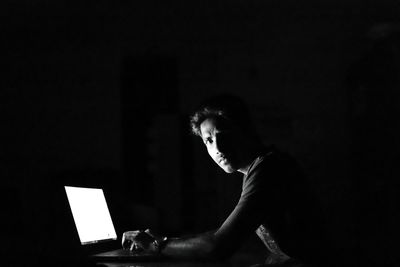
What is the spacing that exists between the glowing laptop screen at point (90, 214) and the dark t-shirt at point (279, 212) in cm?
56

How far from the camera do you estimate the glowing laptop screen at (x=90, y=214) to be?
5.54 ft

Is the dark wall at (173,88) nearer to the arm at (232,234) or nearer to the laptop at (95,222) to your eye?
the laptop at (95,222)

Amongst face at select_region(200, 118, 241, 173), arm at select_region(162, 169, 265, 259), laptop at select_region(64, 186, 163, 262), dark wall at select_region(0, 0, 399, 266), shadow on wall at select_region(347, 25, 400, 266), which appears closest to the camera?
arm at select_region(162, 169, 265, 259)

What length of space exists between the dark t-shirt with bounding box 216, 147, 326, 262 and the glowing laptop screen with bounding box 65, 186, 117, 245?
558 millimetres

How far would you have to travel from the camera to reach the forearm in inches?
55.1

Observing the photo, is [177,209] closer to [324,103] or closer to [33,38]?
[324,103]

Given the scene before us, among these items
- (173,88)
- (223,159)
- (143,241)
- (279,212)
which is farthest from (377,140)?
(143,241)

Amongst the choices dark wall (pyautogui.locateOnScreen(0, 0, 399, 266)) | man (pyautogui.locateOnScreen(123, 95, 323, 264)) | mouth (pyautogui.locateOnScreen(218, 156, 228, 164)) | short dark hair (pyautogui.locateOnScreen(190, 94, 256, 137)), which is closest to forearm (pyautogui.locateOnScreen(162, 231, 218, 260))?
man (pyautogui.locateOnScreen(123, 95, 323, 264))

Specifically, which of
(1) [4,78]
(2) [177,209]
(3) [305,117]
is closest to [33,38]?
(1) [4,78]

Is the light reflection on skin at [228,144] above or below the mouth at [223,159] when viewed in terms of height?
above

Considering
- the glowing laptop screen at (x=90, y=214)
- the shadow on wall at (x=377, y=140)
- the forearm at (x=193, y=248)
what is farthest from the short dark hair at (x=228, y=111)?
the shadow on wall at (x=377, y=140)

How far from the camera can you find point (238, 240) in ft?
4.55

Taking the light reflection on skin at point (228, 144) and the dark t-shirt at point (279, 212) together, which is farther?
the light reflection on skin at point (228, 144)

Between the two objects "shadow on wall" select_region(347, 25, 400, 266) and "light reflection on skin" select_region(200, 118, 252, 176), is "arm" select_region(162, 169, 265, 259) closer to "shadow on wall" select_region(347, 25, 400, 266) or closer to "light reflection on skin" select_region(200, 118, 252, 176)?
"light reflection on skin" select_region(200, 118, 252, 176)
